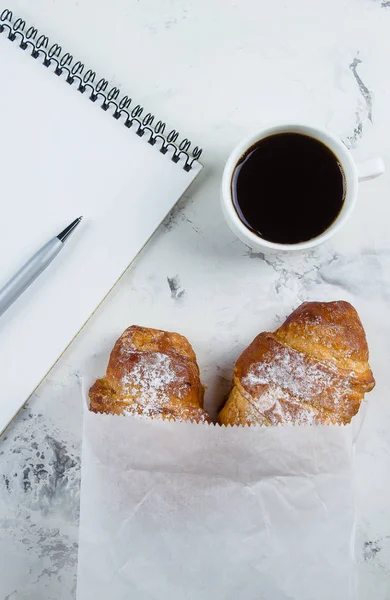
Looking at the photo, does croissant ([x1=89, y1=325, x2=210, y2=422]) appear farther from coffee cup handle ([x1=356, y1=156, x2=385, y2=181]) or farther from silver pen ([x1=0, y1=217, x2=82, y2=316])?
coffee cup handle ([x1=356, y1=156, x2=385, y2=181])

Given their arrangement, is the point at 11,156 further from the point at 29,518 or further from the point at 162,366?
the point at 29,518

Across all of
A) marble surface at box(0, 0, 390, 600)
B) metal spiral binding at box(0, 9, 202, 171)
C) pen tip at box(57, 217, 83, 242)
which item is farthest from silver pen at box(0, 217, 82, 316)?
metal spiral binding at box(0, 9, 202, 171)

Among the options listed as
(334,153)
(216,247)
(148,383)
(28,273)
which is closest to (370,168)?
(334,153)

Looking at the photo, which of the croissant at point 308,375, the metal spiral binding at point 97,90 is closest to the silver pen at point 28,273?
the metal spiral binding at point 97,90

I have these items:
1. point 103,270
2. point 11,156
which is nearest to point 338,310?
point 103,270

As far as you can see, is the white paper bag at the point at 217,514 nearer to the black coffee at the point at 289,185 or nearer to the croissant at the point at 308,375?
the croissant at the point at 308,375

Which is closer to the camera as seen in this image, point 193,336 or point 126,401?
point 126,401
